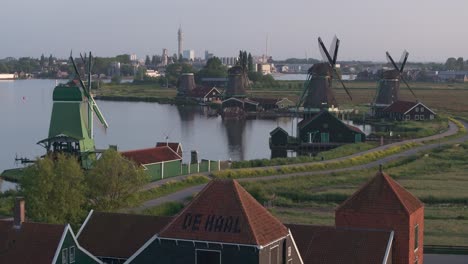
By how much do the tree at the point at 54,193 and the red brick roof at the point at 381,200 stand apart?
641 cm

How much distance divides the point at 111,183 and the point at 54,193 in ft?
8.46

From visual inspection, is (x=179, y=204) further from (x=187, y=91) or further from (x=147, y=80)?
(x=147, y=80)

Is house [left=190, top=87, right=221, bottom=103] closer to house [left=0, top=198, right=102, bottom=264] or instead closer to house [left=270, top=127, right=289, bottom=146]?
house [left=270, top=127, right=289, bottom=146]

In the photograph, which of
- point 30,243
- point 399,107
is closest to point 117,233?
point 30,243

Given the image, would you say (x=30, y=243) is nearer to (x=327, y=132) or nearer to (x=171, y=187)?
(x=171, y=187)

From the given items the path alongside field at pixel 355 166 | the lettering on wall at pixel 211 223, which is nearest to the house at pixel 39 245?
the lettering on wall at pixel 211 223

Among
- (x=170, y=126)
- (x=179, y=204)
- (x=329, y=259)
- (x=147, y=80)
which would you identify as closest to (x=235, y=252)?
(x=329, y=259)

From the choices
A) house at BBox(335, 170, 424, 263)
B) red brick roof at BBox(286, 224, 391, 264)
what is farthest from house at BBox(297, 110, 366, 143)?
red brick roof at BBox(286, 224, 391, 264)

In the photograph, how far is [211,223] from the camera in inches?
541

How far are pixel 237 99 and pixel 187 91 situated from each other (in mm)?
17208

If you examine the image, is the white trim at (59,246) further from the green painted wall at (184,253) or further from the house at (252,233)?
the green painted wall at (184,253)

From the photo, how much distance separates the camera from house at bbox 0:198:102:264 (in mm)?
15062

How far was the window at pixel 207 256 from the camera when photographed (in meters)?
13.6

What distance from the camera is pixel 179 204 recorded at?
83.3 ft
